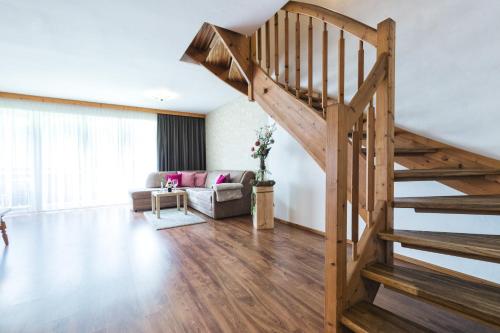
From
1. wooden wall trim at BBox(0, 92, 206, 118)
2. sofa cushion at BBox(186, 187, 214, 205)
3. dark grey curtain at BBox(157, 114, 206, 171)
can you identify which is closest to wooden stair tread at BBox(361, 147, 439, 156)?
sofa cushion at BBox(186, 187, 214, 205)

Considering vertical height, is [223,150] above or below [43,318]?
above

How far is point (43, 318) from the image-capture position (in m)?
1.55

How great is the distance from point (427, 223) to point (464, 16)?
1.69 m

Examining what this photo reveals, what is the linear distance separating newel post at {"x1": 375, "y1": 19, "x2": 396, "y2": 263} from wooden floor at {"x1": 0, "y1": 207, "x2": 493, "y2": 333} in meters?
0.80

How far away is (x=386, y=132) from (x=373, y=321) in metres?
0.99

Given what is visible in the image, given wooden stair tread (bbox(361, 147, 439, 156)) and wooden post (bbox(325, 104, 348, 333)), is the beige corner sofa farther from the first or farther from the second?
wooden post (bbox(325, 104, 348, 333))

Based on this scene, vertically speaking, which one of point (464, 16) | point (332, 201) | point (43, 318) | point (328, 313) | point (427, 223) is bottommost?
point (43, 318)

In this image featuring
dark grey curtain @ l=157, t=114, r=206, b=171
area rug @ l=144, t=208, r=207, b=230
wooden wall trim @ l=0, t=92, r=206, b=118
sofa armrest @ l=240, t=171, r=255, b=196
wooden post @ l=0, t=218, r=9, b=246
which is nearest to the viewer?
wooden post @ l=0, t=218, r=9, b=246

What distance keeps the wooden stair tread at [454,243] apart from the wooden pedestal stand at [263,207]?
229 cm

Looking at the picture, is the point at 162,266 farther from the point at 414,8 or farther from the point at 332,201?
the point at 414,8

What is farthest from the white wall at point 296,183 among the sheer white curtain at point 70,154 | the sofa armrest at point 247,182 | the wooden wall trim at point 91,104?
the sheer white curtain at point 70,154

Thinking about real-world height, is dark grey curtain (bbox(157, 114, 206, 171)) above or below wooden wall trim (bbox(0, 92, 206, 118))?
below

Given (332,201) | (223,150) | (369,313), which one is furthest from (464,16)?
(223,150)

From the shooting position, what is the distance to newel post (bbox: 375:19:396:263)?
1341 mm
